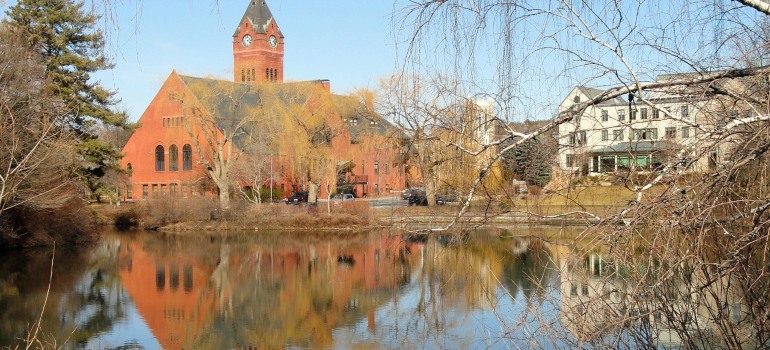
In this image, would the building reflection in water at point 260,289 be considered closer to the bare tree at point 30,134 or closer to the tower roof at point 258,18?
the bare tree at point 30,134

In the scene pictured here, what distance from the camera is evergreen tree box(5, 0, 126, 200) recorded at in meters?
32.2

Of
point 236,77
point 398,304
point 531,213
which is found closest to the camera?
point 531,213

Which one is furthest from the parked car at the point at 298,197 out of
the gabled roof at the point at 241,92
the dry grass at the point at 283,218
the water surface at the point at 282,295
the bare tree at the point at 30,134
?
the bare tree at the point at 30,134

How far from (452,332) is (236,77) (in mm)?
62192

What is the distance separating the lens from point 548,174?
475 cm

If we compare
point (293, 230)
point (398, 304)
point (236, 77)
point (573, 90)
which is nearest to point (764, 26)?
point (573, 90)

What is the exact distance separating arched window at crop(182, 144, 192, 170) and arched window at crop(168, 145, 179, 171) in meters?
0.53

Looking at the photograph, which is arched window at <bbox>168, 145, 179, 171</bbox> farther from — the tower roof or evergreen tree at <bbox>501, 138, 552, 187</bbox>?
evergreen tree at <bbox>501, 138, 552, 187</bbox>

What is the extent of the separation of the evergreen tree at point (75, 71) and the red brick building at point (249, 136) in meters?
4.01

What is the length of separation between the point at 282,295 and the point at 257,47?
5493cm

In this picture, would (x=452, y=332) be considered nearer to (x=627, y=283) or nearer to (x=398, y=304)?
(x=398, y=304)

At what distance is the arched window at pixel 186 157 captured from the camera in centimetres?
5253

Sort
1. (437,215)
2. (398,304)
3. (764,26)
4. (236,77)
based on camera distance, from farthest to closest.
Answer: (236,77) → (398,304) → (437,215) → (764,26)

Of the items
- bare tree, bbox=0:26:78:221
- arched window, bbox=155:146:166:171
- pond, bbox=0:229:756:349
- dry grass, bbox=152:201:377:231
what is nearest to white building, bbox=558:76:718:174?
pond, bbox=0:229:756:349
